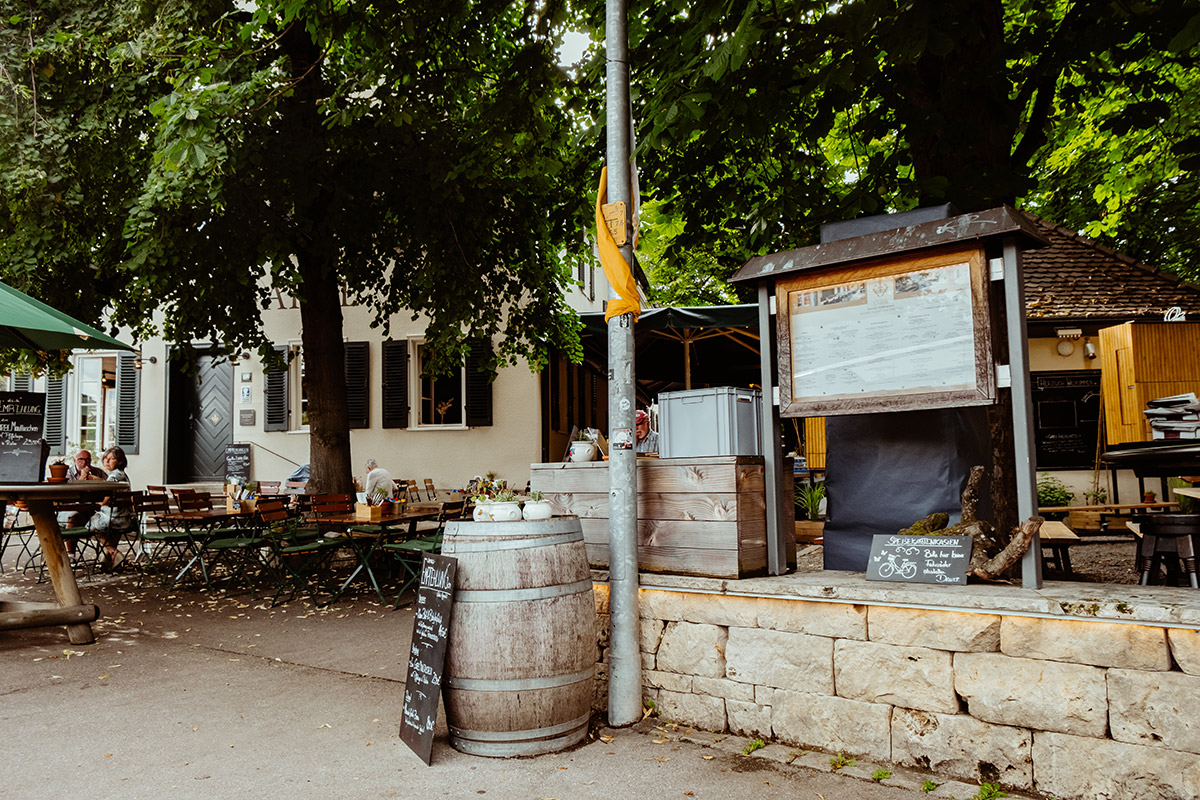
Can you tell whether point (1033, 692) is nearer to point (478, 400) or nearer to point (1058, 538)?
point (1058, 538)

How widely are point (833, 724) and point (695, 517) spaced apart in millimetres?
1072

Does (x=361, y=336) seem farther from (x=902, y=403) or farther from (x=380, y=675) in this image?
(x=902, y=403)

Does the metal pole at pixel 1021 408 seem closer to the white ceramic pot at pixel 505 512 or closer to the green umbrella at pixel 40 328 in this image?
the white ceramic pot at pixel 505 512

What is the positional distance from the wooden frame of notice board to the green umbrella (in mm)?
5241

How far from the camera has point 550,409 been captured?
1534cm

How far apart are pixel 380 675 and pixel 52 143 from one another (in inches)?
247

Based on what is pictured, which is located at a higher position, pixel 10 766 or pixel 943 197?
pixel 943 197

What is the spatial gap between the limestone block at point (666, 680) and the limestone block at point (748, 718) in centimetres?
23

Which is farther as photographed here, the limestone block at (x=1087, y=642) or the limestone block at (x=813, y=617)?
the limestone block at (x=813, y=617)

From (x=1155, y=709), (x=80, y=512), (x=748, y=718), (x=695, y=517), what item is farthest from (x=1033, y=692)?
(x=80, y=512)

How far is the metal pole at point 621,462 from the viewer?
13.2ft

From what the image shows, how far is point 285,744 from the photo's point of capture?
12.9 feet

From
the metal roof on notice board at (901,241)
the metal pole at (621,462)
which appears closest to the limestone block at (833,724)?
the metal pole at (621,462)

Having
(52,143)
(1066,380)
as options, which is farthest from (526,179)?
(1066,380)
